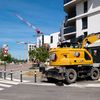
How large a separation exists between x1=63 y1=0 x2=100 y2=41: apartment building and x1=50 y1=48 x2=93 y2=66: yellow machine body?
2774 cm

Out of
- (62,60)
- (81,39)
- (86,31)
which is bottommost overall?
(62,60)

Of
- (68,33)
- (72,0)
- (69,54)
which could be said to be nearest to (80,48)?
(69,54)

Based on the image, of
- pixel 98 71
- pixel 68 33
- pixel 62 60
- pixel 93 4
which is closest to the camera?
pixel 62 60

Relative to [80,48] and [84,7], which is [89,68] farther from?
[84,7]

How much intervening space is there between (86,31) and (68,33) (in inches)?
380

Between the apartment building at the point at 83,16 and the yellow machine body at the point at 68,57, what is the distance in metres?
27.7

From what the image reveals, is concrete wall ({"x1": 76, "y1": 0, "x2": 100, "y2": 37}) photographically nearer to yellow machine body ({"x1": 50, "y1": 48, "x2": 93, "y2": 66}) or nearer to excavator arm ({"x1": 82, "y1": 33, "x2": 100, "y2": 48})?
excavator arm ({"x1": 82, "y1": 33, "x2": 100, "y2": 48})

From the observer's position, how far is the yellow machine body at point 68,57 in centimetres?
2333

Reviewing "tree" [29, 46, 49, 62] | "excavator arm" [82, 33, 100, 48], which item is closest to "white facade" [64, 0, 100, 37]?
"tree" [29, 46, 49, 62]

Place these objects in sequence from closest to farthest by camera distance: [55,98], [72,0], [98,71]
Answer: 1. [55,98]
2. [98,71]
3. [72,0]

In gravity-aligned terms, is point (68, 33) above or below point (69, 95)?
above

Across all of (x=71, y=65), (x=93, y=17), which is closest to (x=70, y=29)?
(x=93, y=17)

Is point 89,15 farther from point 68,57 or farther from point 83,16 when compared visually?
point 68,57

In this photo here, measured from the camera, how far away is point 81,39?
26.4 m
